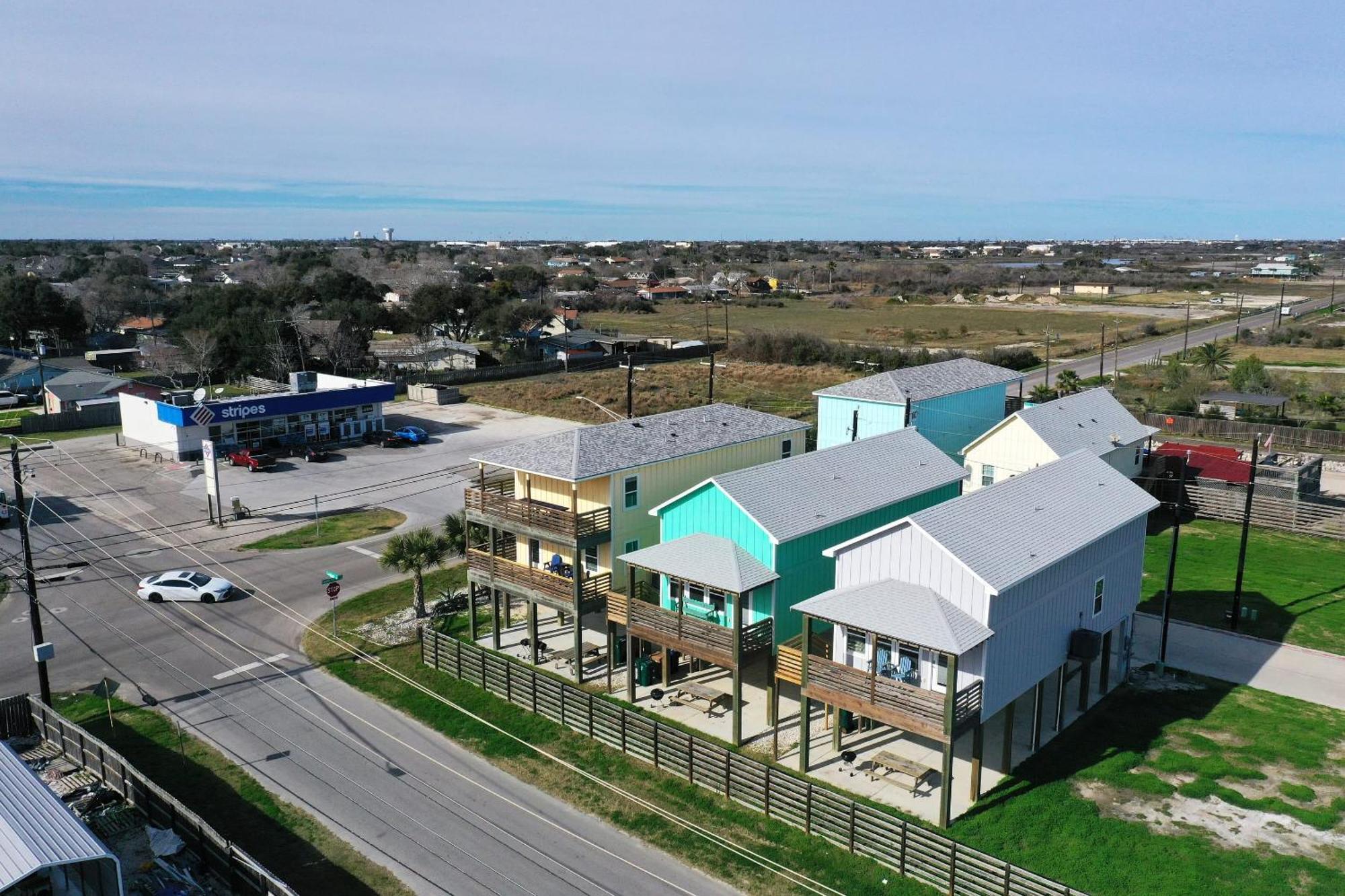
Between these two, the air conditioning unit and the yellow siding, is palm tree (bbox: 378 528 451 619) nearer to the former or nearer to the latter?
the air conditioning unit

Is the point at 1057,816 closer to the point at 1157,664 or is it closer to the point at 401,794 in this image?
the point at 1157,664

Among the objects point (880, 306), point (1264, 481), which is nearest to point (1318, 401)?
point (1264, 481)

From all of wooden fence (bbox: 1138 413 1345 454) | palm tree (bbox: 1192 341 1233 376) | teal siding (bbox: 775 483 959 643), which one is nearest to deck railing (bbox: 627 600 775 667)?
teal siding (bbox: 775 483 959 643)

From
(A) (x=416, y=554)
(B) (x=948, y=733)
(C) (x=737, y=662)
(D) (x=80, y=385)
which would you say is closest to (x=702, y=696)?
(C) (x=737, y=662)

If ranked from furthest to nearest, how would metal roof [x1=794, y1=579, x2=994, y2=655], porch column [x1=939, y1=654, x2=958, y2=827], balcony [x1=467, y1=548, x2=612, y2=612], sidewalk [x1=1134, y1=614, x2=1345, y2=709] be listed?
balcony [x1=467, y1=548, x2=612, y2=612]
sidewalk [x1=1134, y1=614, x2=1345, y2=709]
metal roof [x1=794, y1=579, x2=994, y2=655]
porch column [x1=939, y1=654, x2=958, y2=827]

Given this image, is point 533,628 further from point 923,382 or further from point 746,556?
point 923,382

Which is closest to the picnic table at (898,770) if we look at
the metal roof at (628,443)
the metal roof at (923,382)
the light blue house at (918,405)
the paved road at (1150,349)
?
the metal roof at (628,443)
